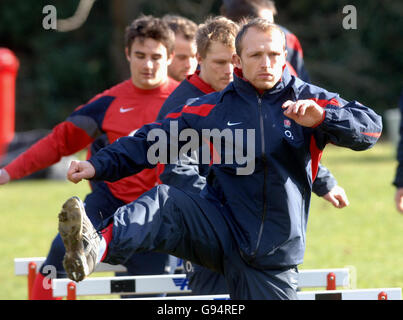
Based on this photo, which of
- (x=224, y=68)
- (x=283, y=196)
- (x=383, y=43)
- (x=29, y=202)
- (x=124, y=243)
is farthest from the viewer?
(x=383, y=43)

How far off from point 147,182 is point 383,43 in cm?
2442

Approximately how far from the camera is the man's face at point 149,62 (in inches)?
237

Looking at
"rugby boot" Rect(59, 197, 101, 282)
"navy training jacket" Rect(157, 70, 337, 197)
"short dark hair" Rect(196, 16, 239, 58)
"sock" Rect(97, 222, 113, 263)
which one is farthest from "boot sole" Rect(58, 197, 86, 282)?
"short dark hair" Rect(196, 16, 239, 58)

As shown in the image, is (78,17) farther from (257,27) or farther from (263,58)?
(263,58)

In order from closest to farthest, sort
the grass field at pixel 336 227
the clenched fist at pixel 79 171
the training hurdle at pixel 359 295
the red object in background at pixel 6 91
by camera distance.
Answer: the clenched fist at pixel 79 171 < the training hurdle at pixel 359 295 < the grass field at pixel 336 227 < the red object in background at pixel 6 91

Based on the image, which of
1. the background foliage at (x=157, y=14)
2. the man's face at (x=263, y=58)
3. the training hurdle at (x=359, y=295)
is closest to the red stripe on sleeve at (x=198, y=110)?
the man's face at (x=263, y=58)

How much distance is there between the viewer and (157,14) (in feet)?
91.4

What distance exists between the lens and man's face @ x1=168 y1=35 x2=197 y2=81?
657 cm

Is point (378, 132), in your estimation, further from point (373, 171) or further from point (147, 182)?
point (373, 171)

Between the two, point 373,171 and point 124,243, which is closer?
point 124,243

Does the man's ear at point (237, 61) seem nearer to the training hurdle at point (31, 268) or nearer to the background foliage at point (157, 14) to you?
the training hurdle at point (31, 268)

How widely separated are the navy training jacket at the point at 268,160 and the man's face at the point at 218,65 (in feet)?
2.84

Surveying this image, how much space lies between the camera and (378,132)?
13.6ft
